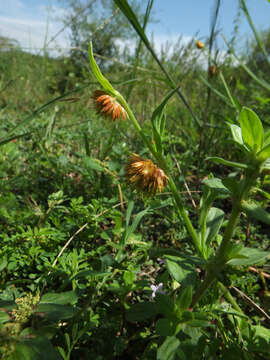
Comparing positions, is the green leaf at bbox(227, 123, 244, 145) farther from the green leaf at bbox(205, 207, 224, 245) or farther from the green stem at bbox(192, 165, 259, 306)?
the green leaf at bbox(205, 207, 224, 245)

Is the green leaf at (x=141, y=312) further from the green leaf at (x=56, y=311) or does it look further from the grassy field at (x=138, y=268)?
the green leaf at (x=56, y=311)

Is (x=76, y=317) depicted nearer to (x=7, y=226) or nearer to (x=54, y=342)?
(x=54, y=342)

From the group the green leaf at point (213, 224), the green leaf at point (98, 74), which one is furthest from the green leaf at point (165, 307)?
the green leaf at point (98, 74)

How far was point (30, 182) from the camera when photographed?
173 centimetres

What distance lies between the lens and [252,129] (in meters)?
0.73

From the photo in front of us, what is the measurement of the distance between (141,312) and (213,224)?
38cm

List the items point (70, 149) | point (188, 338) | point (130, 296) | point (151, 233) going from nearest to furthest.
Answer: point (188, 338)
point (130, 296)
point (151, 233)
point (70, 149)

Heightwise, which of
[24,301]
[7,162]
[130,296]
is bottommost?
[130,296]

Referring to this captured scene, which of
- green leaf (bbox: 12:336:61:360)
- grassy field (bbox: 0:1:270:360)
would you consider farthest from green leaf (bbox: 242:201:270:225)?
green leaf (bbox: 12:336:61:360)

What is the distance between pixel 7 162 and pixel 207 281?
4.75 ft

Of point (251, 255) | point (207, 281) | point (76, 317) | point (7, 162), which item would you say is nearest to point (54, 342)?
point (76, 317)

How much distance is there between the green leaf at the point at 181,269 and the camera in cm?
83

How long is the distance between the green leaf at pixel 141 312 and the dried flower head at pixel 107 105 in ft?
2.25

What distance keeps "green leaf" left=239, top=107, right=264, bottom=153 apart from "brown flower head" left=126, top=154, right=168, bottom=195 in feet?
1.10
